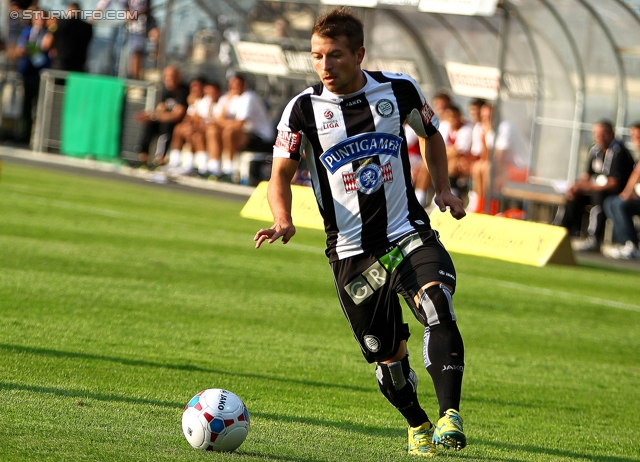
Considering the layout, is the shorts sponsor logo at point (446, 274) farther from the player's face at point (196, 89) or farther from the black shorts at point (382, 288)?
the player's face at point (196, 89)

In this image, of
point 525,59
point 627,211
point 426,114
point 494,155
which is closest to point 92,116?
point 525,59

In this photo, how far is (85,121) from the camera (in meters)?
24.7

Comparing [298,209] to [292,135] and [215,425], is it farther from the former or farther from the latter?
[215,425]

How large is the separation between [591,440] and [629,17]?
14.0m

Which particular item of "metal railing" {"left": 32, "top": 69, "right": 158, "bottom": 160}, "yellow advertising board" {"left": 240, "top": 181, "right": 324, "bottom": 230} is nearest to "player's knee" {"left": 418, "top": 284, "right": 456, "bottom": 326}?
"yellow advertising board" {"left": 240, "top": 181, "right": 324, "bottom": 230}

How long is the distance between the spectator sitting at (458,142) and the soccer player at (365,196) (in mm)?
14466

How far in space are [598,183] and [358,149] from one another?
12996mm

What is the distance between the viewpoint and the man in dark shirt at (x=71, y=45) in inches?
979

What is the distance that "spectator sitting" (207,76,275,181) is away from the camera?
22.0 metres

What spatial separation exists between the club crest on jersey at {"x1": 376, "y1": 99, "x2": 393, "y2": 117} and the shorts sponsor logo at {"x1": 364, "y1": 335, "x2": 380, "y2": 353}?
1.11 m

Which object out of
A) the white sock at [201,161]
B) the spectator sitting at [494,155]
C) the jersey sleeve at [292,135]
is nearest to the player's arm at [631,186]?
the spectator sitting at [494,155]

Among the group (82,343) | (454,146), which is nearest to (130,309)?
(82,343)

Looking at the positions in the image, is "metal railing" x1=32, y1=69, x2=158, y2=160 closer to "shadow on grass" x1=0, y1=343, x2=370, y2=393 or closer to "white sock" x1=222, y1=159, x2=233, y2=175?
"white sock" x1=222, y1=159, x2=233, y2=175

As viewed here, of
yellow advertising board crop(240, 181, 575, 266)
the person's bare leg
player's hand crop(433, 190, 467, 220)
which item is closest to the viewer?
player's hand crop(433, 190, 467, 220)
